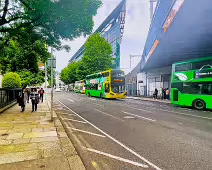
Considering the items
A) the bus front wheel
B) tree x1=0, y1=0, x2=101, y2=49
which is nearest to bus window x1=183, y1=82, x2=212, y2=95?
the bus front wheel

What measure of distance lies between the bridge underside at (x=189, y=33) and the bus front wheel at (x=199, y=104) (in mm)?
5555

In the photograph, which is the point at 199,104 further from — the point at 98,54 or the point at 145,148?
the point at 98,54

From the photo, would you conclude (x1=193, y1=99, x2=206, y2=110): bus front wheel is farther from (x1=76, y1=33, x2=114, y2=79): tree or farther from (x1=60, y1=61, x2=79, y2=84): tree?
(x1=60, y1=61, x2=79, y2=84): tree

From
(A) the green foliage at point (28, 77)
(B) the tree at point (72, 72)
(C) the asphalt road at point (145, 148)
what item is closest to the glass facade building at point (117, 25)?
(B) the tree at point (72, 72)

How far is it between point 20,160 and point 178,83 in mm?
15438

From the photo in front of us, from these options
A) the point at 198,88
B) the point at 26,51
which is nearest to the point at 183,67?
the point at 198,88

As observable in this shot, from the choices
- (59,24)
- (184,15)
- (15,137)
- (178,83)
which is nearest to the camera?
(15,137)

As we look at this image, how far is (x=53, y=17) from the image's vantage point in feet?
34.4

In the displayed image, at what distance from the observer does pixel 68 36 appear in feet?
41.2

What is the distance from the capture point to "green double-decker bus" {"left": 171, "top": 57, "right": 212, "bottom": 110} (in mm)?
14555

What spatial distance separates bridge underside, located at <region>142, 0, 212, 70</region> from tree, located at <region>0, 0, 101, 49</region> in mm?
5807

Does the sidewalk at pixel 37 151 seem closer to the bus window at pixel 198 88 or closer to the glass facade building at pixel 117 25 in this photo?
the bus window at pixel 198 88

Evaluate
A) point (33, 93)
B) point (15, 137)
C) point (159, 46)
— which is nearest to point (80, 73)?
point (159, 46)

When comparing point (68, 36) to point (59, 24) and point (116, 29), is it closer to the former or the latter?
point (59, 24)
